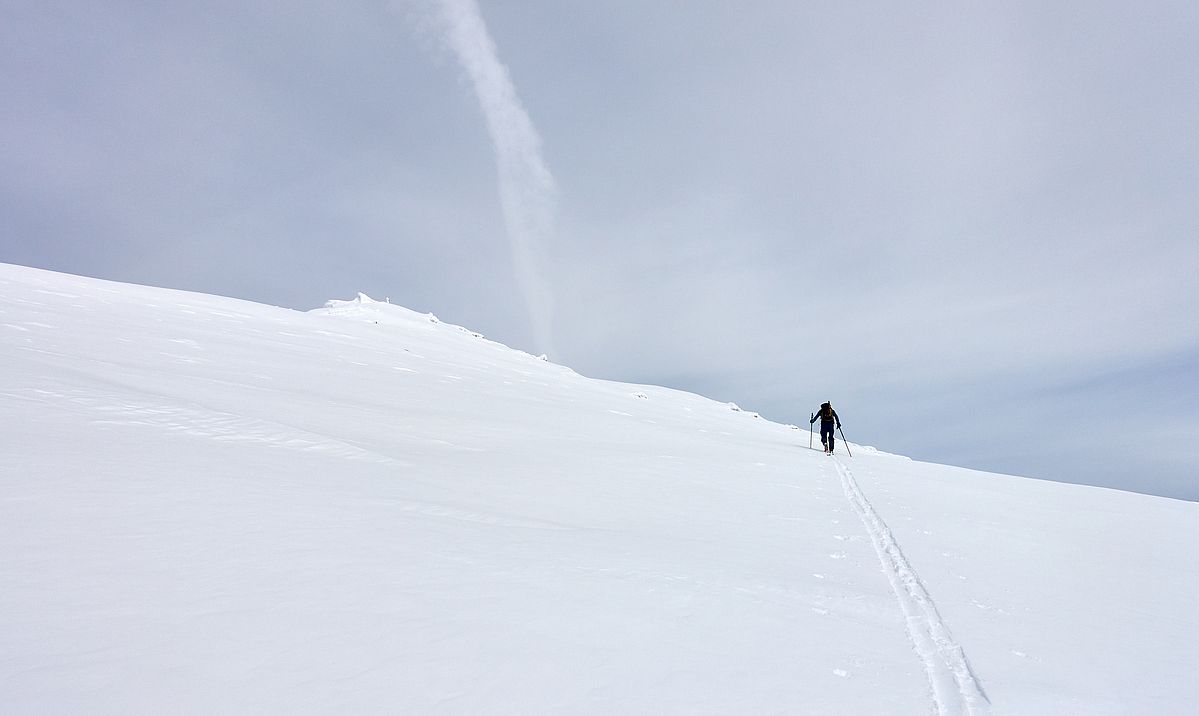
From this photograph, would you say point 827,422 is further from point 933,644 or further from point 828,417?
point 933,644

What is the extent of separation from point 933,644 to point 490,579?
4016 mm

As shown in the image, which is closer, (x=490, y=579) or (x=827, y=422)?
(x=490, y=579)

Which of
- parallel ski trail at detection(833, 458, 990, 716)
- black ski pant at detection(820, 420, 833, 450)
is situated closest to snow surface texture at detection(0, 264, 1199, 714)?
parallel ski trail at detection(833, 458, 990, 716)

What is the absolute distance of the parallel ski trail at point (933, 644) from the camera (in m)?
4.13

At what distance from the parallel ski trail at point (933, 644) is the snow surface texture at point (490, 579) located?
0.10 feet

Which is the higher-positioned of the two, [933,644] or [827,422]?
[827,422]

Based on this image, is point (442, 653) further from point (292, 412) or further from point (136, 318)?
point (136, 318)

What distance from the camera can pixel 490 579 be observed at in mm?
5148

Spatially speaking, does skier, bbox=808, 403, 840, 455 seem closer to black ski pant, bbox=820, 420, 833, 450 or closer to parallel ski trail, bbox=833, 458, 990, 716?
black ski pant, bbox=820, 420, 833, 450

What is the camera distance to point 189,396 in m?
10.1

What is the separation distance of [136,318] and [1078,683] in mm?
24045

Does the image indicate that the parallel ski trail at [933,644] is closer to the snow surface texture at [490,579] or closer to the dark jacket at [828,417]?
the snow surface texture at [490,579]

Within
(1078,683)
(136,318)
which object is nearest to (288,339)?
(136,318)

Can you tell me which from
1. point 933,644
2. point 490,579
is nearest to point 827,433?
point 933,644
